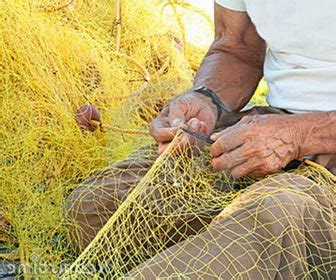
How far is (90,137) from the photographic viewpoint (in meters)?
2.89

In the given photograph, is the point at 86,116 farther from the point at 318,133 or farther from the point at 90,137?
the point at 318,133

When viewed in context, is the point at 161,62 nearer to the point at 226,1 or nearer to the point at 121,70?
the point at 121,70

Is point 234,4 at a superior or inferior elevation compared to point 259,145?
superior

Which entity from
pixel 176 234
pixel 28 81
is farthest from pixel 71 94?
pixel 176 234

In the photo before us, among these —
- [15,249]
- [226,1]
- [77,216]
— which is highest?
[226,1]

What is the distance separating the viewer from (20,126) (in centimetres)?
277

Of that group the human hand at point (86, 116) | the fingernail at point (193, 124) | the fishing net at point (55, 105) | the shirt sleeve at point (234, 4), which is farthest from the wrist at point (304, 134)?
the human hand at point (86, 116)

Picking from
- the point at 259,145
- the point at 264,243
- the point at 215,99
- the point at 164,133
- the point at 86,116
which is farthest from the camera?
the point at 86,116

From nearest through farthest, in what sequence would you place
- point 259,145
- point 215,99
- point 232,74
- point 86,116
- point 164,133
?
1. point 259,145
2. point 164,133
3. point 215,99
4. point 232,74
5. point 86,116

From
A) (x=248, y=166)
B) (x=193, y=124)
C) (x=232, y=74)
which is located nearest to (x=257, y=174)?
(x=248, y=166)

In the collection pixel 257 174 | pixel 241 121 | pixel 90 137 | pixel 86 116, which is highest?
pixel 241 121

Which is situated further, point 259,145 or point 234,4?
point 234,4

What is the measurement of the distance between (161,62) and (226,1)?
1290mm

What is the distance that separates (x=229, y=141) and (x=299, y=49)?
395 mm
